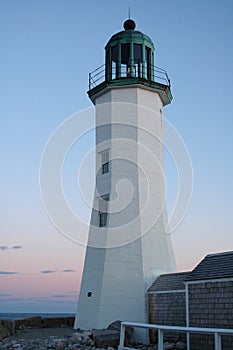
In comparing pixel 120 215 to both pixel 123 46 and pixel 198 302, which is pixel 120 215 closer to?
pixel 198 302

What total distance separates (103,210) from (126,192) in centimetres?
117

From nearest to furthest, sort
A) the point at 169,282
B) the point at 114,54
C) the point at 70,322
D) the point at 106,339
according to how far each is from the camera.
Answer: the point at 106,339, the point at 169,282, the point at 114,54, the point at 70,322

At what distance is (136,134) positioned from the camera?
62.5ft

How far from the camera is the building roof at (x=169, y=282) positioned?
1599 centimetres

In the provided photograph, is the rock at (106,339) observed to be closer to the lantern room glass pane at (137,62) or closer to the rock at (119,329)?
the rock at (119,329)

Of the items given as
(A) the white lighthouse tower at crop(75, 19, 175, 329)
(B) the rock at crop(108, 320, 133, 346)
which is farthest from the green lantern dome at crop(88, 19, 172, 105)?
(B) the rock at crop(108, 320, 133, 346)

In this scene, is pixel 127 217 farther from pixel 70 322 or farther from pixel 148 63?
pixel 148 63

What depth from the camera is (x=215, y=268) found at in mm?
13836

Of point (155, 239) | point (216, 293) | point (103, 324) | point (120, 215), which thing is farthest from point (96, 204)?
point (216, 293)

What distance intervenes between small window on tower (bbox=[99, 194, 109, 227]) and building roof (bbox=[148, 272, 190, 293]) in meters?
2.98

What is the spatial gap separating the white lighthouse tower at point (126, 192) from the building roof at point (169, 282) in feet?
1.15

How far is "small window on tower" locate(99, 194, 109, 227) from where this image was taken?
1861cm

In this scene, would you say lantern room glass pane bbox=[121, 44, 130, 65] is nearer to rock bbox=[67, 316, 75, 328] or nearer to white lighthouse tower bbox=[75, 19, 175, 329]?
white lighthouse tower bbox=[75, 19, 175, 329]

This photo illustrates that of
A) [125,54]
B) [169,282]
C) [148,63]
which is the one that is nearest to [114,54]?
[125,54]
